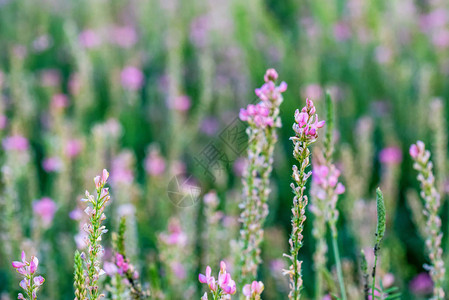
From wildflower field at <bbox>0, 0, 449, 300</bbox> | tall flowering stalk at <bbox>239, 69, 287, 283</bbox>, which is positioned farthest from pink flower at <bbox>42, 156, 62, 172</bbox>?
tall flowering stalk at <bbox>239, 69, 287, 283</bbox>

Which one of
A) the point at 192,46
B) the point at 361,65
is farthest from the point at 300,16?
the point at 361,65

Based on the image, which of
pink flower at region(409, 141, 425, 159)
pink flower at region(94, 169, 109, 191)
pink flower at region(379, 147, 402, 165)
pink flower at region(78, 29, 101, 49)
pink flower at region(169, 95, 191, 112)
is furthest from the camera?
pink flower at region(78, 29, 101, 49)

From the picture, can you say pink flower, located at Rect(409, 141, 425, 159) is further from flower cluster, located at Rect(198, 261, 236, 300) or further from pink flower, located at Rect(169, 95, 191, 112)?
pink flower, located at Rect(169, 95, 191, 112)

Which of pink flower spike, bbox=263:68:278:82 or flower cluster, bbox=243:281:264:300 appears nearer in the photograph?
flower cluster, bbox=243:281:264:300

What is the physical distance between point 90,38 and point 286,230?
2.00 meters

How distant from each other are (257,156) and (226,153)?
1.22 m

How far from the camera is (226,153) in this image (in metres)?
2.04

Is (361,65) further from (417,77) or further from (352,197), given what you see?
(352,197)

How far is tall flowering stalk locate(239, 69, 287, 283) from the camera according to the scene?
79 cm

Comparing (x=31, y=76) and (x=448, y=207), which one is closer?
(x=448, y=207)

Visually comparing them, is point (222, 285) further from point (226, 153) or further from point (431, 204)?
point (226, 153)

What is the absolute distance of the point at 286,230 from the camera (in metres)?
1.88

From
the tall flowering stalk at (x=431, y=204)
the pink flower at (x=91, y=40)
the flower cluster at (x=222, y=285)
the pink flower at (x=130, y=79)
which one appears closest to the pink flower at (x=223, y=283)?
the flower cluster at (x=222, y=285)

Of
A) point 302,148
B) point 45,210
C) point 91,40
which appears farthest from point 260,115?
point 91,40
